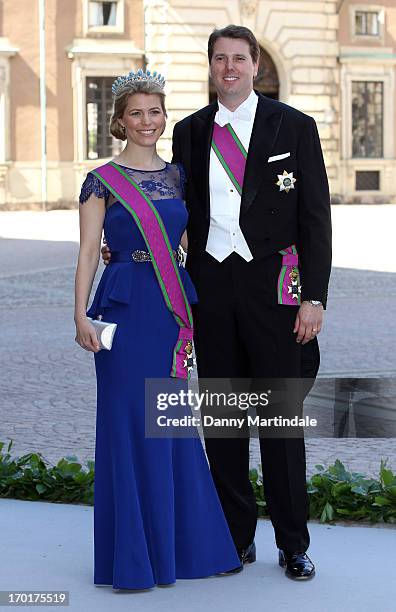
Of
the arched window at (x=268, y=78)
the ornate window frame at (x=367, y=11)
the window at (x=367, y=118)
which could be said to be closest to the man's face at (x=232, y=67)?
the arched window at (x=268, y=78)

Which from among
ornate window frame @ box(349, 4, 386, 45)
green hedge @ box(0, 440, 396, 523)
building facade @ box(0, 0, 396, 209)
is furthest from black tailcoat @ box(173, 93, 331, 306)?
ornate window frame @ box(349, 4, 386, 45)

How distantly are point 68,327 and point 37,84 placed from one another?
2132 centimetres

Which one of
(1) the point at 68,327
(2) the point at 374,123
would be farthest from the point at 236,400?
(2) the point at 374,123

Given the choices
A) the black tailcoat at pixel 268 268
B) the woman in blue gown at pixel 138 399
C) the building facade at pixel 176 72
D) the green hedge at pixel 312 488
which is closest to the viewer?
the woman in blue gown at pixel 138 399

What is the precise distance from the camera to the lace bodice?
3.96 m

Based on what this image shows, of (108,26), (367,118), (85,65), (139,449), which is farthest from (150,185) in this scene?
(367,118)

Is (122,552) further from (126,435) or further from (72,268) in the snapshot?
(72,268)

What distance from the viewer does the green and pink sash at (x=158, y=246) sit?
3.93 metres

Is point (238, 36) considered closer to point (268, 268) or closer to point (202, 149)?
point (202, 149)

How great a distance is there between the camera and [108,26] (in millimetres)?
31516

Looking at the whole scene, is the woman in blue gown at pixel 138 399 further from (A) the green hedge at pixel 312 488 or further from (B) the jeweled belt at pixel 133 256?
(A) the green hedge at pixel 312 488

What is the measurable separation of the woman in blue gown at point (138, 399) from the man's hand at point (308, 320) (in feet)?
1.15

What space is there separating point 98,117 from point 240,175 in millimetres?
28131

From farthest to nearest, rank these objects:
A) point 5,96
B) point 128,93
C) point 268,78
Answer: point 268,78, point 5,96, point 128,93
